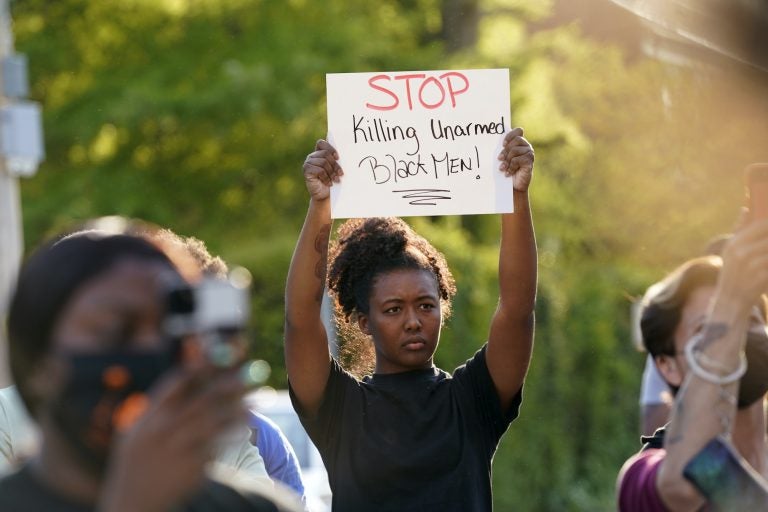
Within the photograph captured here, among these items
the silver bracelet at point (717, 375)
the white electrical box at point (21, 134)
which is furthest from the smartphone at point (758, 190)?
the white electrical box at point (21, 134)

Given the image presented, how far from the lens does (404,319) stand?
3.77 m

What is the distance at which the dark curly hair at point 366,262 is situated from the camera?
13.0 ft

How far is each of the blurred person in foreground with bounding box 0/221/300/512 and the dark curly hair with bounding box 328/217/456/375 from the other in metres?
1.79

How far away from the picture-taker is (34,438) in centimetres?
209

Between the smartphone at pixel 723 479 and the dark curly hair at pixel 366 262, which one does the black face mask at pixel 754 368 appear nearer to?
the smartphone at pixel 723 479

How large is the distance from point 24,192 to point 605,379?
23.3 ft

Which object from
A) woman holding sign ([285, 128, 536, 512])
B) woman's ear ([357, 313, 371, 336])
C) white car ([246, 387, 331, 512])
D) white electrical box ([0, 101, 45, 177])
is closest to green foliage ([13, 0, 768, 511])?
white electrical box ([0, 101, 45, 177])

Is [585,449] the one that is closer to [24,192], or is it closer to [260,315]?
[260,315]

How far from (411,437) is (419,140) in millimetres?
860

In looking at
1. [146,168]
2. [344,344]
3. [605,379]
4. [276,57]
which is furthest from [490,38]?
[344,344]

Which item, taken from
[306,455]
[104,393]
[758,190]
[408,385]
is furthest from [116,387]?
[306,455]

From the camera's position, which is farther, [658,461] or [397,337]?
[397,337]

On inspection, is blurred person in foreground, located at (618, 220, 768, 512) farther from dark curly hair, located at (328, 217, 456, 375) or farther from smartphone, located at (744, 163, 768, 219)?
dark curly hair, located at (328, 217, 456, 375)

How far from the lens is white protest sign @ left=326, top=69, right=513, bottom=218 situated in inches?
149
